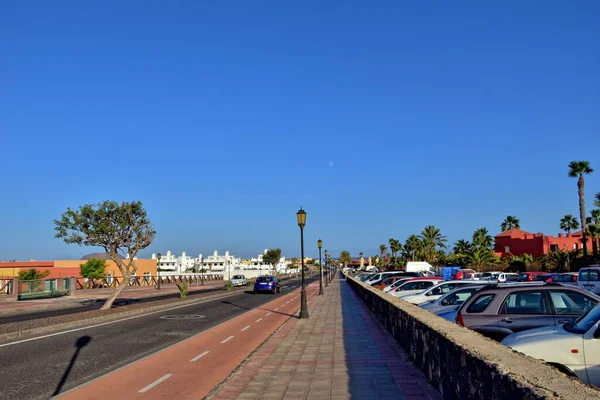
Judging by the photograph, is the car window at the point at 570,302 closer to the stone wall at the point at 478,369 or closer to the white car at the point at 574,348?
the stone wall at the point at 478,369

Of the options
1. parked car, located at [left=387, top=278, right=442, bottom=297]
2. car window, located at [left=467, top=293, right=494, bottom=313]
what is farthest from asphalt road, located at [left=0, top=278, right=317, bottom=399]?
parked car, located at [left=387, top=278, right=442, bottom=297]

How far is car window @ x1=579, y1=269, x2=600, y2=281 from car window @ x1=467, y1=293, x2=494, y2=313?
635 inches

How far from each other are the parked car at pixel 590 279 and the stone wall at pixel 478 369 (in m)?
17.4

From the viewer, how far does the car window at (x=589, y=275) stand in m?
23.9

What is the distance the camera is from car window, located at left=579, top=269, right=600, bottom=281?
23858 mm

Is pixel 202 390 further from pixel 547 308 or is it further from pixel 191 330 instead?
pixel 191 330

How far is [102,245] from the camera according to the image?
85.0 feet

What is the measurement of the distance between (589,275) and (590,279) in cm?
26

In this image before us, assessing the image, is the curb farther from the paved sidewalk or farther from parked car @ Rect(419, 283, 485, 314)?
parked car @ Rect(419, 283, 485, 314)

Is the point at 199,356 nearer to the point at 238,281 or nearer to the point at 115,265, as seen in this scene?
the point at 238,281

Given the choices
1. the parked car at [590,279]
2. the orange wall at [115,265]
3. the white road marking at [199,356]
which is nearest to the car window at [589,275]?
the parked car at [590,279]

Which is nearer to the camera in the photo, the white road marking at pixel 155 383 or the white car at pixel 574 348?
the white car at pixel 574 348

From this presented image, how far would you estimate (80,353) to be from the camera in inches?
517

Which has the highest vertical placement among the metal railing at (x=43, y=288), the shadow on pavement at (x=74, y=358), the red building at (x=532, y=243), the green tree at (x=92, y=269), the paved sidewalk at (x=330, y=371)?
the red building at (x=532, y=243)
